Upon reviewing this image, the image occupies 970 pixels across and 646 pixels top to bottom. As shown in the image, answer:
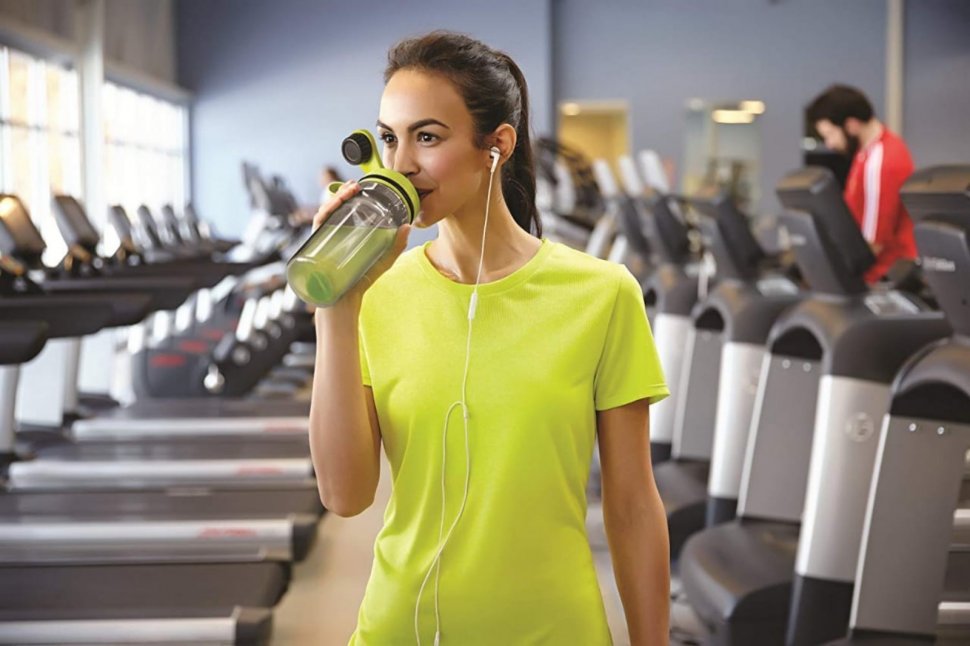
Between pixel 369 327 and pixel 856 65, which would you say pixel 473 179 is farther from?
pixel 856 65

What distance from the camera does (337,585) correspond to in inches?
175

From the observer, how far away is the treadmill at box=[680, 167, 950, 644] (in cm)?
312

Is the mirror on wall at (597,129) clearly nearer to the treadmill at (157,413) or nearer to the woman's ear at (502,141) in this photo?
the treadmill at (157,413)

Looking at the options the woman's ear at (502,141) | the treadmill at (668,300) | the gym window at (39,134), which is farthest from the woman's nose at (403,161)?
the gym window at (39,134)

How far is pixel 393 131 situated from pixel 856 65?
17600 mm

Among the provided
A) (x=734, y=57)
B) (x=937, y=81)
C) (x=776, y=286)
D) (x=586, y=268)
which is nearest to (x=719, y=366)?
(x=776, y=286)

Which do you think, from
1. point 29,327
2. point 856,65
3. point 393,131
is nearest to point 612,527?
point 393,131

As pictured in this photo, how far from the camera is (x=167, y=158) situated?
17.2 meters

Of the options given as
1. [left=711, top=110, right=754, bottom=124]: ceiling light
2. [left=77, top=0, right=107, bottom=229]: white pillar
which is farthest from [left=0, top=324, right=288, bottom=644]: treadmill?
[left=711, top=110, right=754, bottom=124]: ceiling light

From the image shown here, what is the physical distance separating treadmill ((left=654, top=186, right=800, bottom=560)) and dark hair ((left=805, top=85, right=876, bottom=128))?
0.73 m

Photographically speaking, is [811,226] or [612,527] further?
[811,226]

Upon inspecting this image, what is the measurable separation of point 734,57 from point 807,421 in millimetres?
14830

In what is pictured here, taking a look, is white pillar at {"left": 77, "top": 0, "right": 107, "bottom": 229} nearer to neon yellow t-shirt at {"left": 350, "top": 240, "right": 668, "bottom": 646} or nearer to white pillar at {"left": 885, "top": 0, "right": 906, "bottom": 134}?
white pillar at {"left": 885, "top": 0, "right": 906, "bottom": 134}

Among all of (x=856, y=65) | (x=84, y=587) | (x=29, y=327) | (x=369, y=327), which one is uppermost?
(x=856, y=65)
